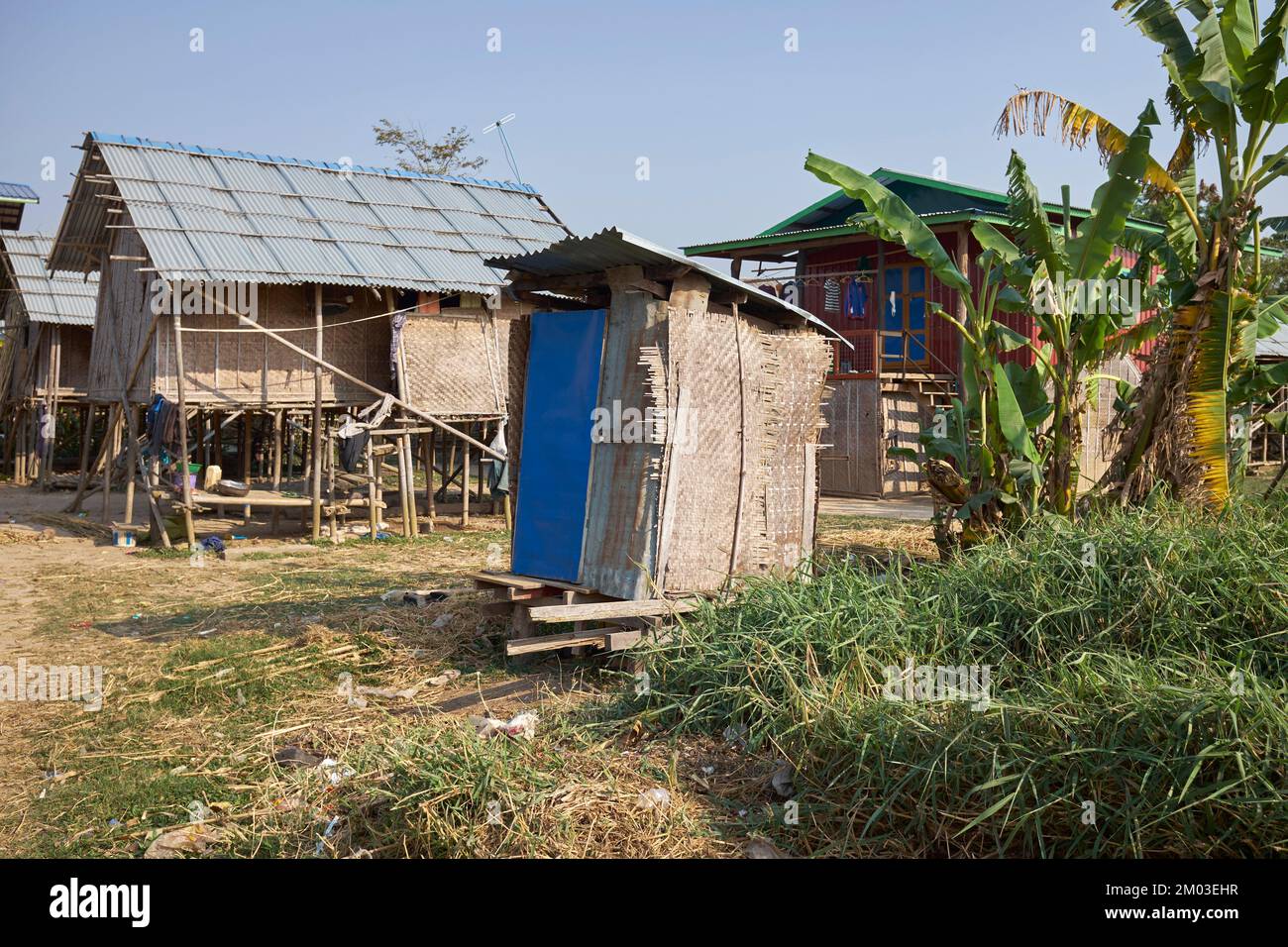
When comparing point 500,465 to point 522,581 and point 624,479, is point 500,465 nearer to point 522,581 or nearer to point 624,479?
point 522,581

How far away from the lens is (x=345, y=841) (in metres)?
4.19

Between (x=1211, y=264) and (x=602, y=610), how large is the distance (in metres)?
5.34

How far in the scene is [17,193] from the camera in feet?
73.7

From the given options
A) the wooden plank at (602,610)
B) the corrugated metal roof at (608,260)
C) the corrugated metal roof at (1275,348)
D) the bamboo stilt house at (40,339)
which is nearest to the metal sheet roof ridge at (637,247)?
the corrugated metal roof at (608,260)

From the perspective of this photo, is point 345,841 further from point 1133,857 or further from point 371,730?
point 1133,857

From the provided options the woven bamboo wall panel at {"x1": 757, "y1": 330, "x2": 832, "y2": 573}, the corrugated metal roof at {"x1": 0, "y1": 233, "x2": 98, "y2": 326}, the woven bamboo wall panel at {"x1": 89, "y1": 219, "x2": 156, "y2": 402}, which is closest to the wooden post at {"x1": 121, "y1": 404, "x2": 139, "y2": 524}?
the woven bamboo wall panel at {"x1": 89, "y1": 219, "x2": 156, "y2": 402}

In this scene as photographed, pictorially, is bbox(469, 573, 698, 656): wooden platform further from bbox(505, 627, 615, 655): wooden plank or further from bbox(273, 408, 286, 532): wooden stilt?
bbox(273, 408, 286, 532): wooden stilt

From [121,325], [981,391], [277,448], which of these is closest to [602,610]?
[981,391]

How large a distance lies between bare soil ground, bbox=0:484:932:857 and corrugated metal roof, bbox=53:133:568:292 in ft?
16.6

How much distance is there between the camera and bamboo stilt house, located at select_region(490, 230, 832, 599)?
22.7 ft

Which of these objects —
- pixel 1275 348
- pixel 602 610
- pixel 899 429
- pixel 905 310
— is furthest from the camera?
pixel 1275 348

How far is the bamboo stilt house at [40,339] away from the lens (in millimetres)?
20688
